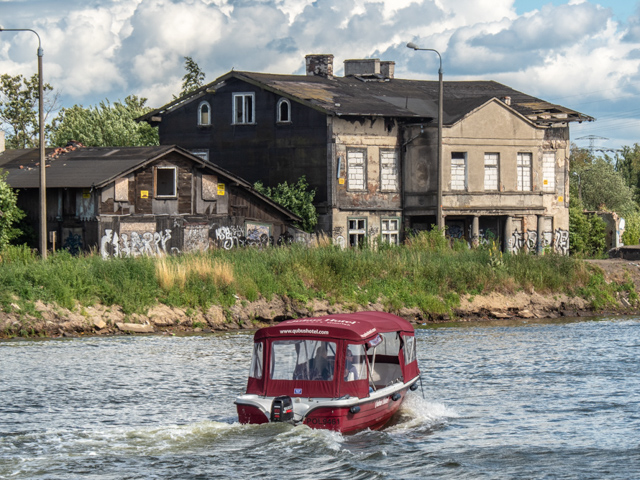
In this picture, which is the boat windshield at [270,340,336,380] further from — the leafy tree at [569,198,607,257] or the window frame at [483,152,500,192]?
the leafy tree at [569,198,607,257]

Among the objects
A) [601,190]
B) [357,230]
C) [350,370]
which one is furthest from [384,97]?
[601,190]

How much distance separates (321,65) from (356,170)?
9.80m

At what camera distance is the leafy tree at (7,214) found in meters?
38.4

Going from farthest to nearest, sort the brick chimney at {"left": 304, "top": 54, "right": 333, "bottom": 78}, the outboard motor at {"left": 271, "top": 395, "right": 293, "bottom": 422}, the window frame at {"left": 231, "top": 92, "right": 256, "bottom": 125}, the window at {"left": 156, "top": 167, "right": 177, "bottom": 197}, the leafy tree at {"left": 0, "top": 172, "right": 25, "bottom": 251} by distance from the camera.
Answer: the brick chimney at {"left": 304, "top": 54, "right": 333, "bottom": 78}
the window frame at {"left": 231, "top": 92, "right": 256, "bottom": 125}
the window at {"left": 156, "top": 167, "right": 177, "bottom": 197}
the leafy tree at {"left": 0, "top": 172, "right": 25, "bottom": 251}
the outboard motor at {"left": 271, "top": 395, "right": 293, "bottom": 422}

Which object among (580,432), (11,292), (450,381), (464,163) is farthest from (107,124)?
(580,432)

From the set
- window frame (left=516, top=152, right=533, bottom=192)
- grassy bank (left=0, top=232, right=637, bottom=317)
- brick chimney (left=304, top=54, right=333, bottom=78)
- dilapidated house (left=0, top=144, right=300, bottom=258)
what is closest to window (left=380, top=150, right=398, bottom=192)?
dilapidated house (left=0, top=144, right=300, bottom=258)

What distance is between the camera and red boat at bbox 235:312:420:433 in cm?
1705

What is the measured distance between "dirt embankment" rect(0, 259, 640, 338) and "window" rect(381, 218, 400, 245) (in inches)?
408

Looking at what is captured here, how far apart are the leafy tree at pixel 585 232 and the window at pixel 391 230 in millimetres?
13559

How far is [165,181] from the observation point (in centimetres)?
4334

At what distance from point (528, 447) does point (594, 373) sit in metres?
7.57

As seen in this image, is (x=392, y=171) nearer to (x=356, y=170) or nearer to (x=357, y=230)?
(x=356, y=170)

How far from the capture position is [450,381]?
75.9ft

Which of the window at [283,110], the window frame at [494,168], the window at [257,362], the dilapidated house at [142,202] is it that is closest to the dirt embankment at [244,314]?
the dilapidated house at [142,202]
